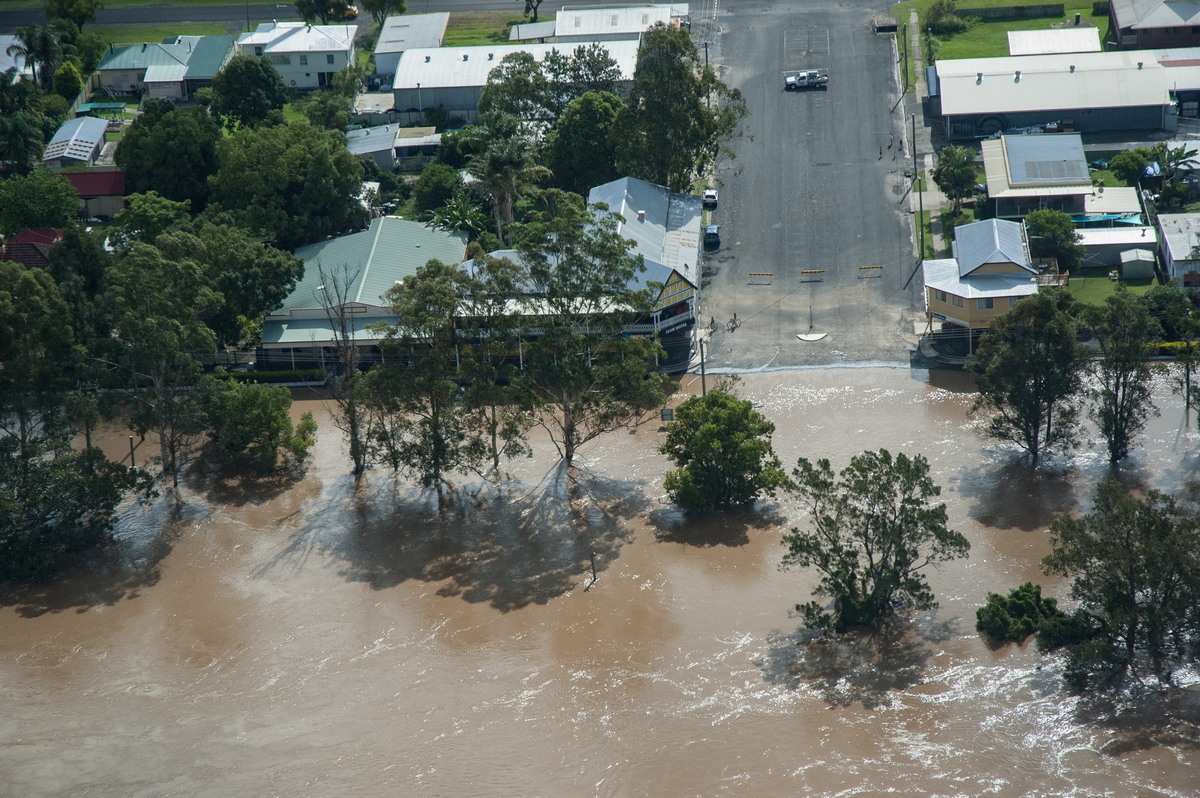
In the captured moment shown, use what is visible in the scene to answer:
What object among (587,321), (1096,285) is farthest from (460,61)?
(1096,285)

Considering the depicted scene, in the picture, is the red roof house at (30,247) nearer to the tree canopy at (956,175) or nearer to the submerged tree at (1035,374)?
the tree canopy at (956,175)

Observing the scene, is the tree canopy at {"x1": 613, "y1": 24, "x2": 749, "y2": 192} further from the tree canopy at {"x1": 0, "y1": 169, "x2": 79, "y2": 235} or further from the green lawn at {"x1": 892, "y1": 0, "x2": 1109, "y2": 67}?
the tree canopy at {"x1": 0, "y1": 169, "x2": 79, "y2": 235}

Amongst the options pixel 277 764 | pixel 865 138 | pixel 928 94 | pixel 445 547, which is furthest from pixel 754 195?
pixel 277 764

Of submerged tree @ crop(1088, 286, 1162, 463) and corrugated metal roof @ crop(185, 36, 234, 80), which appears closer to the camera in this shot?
submerged tree @ crop(1088, 286, 1162, 463)

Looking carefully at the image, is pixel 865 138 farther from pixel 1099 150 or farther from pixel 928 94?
pixel 1099 150

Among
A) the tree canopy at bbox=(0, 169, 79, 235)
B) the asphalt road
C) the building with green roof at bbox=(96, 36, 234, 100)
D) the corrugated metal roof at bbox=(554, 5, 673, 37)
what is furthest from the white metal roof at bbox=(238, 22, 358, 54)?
the asphalt road

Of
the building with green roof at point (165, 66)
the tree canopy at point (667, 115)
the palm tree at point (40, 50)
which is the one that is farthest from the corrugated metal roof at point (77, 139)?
the tree canopy at point (667, 115)

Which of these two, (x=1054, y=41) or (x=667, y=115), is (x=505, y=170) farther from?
(x=1054, y=41)
